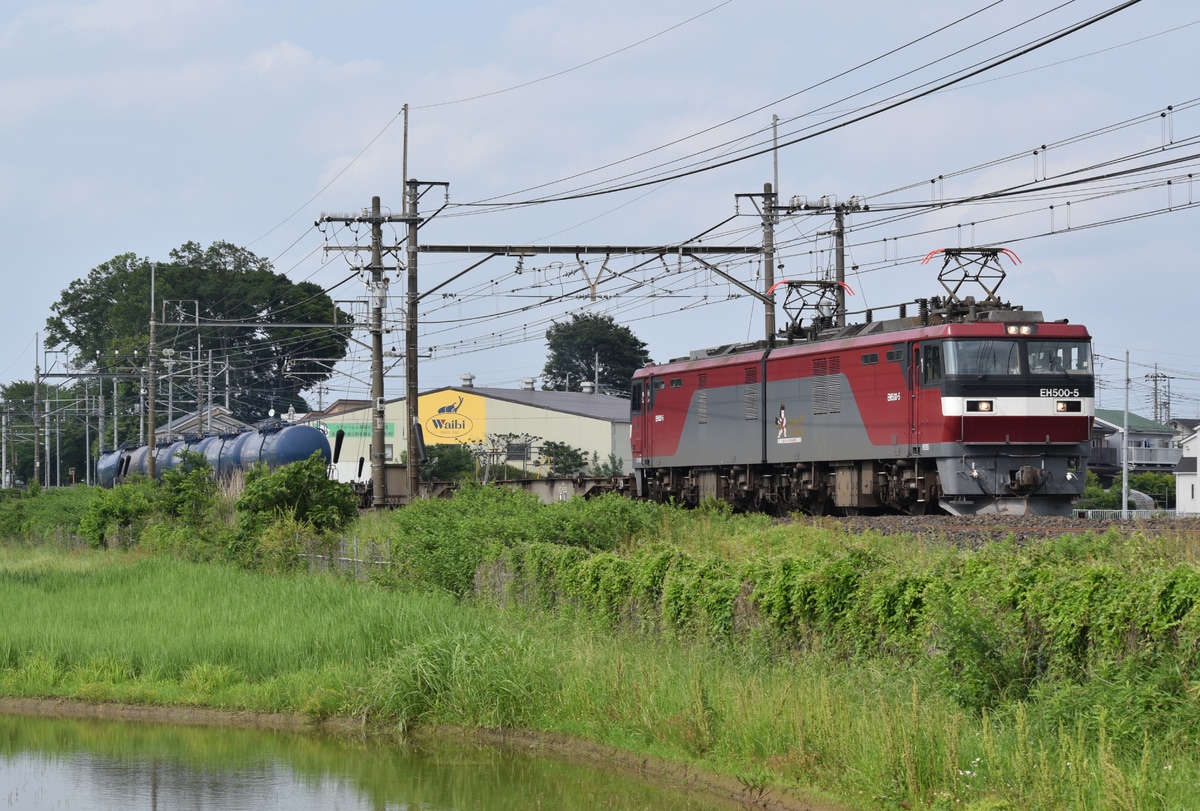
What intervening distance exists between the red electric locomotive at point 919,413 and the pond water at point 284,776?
47.5ft

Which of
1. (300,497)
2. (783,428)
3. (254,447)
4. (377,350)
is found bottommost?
(300,497)

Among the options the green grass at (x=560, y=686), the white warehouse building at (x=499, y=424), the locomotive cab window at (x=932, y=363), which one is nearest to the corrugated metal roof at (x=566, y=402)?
the white warehouse building at (x=499, y=424)

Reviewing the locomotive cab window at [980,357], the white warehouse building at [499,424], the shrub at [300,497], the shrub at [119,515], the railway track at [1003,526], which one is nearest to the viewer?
the railway track at [1003,526]

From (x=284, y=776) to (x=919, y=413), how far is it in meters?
16.7

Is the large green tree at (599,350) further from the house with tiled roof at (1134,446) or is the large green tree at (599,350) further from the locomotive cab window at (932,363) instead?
the locomotive cab window at (932,363)

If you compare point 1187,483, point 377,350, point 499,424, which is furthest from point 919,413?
point 499,424

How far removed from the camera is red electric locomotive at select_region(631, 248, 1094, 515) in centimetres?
2586

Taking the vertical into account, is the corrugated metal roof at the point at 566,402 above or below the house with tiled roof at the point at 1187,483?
above

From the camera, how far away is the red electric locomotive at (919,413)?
84.8 ft

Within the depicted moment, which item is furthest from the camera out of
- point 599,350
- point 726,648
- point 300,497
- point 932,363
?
point 599,350

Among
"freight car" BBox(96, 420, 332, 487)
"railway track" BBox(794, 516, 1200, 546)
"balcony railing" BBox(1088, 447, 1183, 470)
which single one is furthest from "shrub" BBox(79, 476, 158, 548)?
"balcony railing" BBox(1088, 447, 1183, 470)

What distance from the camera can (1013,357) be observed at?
26.1 m

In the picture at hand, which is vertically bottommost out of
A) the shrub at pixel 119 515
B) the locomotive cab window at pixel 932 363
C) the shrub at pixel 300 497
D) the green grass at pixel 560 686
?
the green grass at pixel 560 686

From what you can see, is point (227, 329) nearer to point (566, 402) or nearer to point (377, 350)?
point (566, 402)
